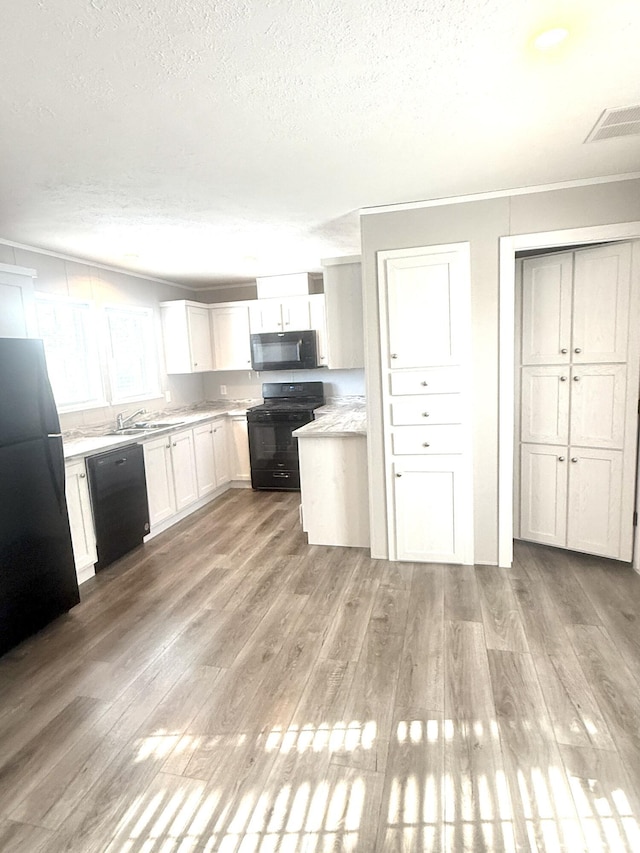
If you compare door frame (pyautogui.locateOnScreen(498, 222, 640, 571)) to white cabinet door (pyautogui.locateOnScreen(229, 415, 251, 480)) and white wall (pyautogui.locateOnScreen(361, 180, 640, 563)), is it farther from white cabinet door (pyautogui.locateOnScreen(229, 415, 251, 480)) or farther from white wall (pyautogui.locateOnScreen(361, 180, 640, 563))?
white cabinet door (pyautogui.locateOnScreen(229, 415, 251, 480))

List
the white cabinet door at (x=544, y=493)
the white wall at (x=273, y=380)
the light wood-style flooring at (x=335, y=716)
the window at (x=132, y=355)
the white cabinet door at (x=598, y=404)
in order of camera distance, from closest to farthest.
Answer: the light wood-style flooring at (x=335, y=716), the white cabinet door at (x=598, y=404), the white cabinet door at (x=544, y=493), the window at (x=132, y=355), the white wall at (x=273, y=380)

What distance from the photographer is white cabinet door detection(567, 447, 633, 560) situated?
3.01 meters

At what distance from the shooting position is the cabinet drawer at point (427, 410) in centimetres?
310

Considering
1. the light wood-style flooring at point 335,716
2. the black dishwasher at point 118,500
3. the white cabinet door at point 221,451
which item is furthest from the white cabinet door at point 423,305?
the white cabinet door at point 221,451

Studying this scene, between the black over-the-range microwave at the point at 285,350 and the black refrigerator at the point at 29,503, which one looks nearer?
the black refrigerator at the point at 29,503

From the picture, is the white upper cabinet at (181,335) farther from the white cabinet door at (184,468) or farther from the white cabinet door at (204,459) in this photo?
the white cabinet door at (184,468)

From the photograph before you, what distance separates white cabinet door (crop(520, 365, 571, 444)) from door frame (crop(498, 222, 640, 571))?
1.25 feet

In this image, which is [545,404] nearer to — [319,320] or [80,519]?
[319,320]

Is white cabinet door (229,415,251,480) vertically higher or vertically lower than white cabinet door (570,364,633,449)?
lower

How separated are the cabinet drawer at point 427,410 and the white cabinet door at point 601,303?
0.85 meters

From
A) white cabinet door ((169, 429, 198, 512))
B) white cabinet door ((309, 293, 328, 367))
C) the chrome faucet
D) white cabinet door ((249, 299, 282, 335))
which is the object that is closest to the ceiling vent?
white cabinet door ((309, 293, 328, 367))

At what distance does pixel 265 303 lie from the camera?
5348 mm

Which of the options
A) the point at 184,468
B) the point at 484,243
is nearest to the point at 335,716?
the point at 484,243

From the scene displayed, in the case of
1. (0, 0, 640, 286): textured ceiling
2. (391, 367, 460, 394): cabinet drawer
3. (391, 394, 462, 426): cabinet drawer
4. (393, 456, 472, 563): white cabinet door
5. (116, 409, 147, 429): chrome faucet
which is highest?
(0, 0, 640, 286): textured ceiling
